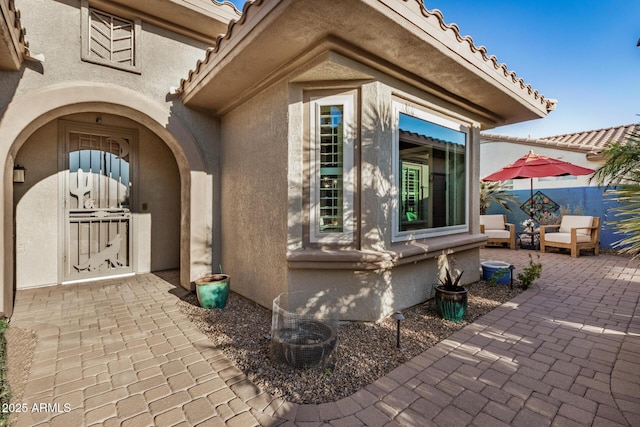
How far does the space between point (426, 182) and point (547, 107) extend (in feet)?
11.8

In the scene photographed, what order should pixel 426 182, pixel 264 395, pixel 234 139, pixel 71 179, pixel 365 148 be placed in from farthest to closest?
1. pixel 71 179
2. pixel 234 139
3. pixel 426 182
4. pixel 365 148
5. pixel 264 395

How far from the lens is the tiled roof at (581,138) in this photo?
12472 mm

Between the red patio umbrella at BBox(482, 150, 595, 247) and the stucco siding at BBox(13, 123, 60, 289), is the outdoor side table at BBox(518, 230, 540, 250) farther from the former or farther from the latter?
the stucco siding at BBox(13, 123, 60, 289)

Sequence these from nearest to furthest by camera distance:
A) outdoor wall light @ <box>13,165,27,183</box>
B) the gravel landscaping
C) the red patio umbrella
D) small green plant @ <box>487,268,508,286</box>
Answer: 1. the gravel landscaping
2. outdoor wall light @ <box>13,165,27,183</box>
3. small green plant @ <box>487,268,508,286</box>
4. the red patio umbrella

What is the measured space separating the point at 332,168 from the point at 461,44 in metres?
2.53

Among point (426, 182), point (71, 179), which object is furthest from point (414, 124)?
point (71, 179)

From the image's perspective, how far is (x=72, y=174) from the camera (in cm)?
625

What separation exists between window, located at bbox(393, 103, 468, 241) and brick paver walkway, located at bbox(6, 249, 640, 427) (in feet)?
6.03

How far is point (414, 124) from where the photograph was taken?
16.3 feet

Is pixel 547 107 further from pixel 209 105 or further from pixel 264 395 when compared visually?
pixel 264 395

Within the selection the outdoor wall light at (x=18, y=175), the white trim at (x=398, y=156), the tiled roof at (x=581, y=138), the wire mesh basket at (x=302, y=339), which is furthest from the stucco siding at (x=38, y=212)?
the tiled roof at (x=581, y=138)

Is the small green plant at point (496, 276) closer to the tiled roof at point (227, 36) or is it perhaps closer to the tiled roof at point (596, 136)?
the tiled roof at point (227, 36)

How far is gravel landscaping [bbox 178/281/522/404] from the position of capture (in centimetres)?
286

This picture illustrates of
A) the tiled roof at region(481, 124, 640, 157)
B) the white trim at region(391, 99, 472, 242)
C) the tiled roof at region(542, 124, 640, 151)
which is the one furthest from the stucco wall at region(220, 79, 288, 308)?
the tiled roof at region(542, 124, 640, 151)
